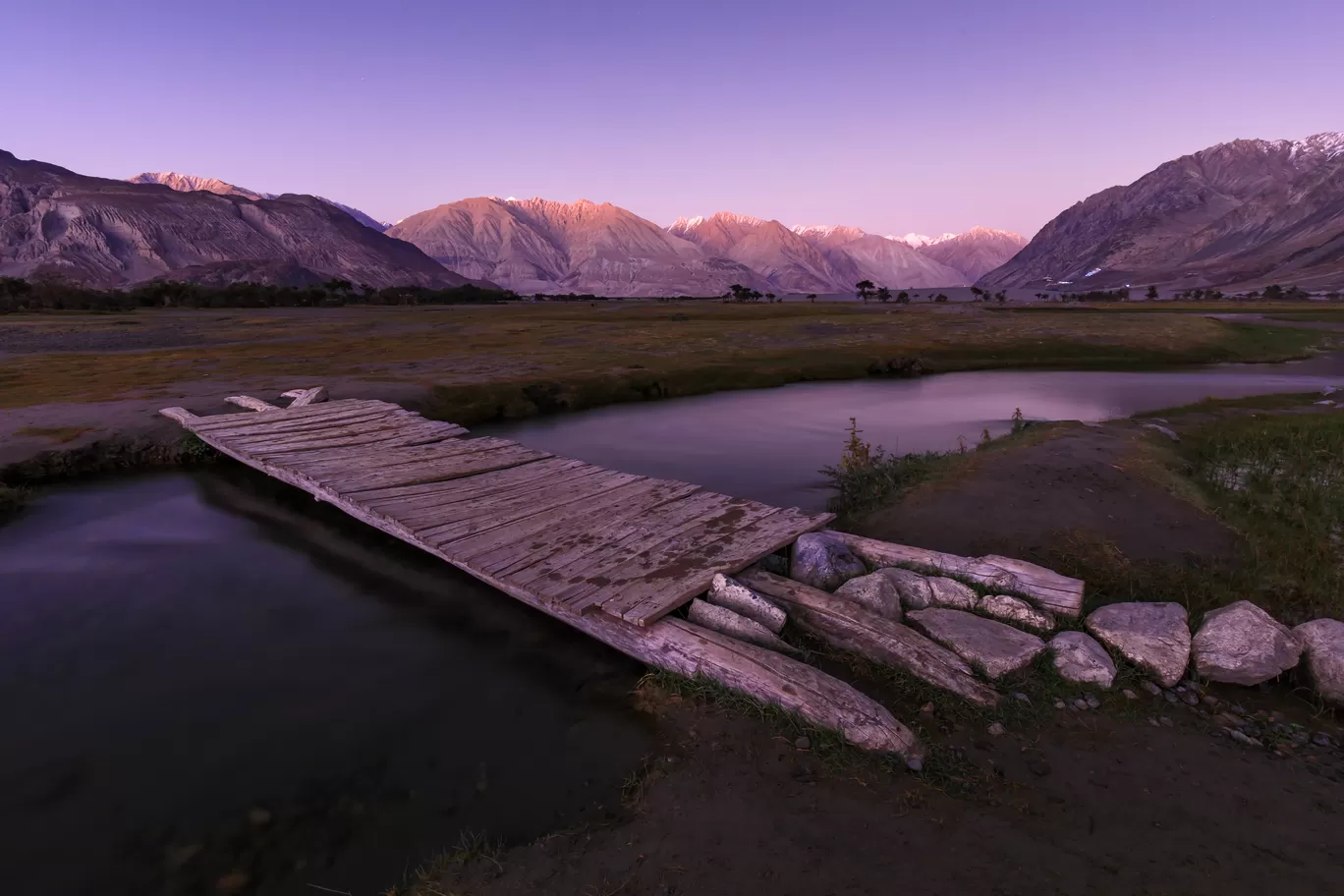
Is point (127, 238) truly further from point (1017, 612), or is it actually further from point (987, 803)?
point (987, 803)

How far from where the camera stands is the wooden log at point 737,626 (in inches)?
317

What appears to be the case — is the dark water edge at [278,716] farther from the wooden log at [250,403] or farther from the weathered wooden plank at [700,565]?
the wooden log at [250,403]

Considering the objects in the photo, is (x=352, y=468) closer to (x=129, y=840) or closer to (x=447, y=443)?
(x=447, y=443)

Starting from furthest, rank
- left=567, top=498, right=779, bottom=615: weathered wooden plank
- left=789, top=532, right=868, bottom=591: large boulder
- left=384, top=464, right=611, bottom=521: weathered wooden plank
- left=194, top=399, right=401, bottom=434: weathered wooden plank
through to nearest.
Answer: left=194, top=399, right=401, bottom=434: weathered wooden plank < left=384, top=464, right=611, bottom=521: weathered wooden plank < left=789, top=532, right=868, bottom=591: large boulder < left=567, top=498, right=779, bottom=615: weathered wooden plank

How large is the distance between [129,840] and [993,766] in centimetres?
824

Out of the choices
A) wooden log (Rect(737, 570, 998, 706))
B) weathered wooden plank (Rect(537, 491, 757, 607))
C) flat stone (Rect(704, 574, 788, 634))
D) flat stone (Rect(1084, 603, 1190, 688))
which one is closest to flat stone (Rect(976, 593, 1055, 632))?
flat stone (Rect(1084, 603, 1190, 688))

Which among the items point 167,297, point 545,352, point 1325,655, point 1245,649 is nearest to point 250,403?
point 545,352

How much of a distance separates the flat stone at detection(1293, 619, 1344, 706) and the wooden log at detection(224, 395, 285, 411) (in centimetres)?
2393

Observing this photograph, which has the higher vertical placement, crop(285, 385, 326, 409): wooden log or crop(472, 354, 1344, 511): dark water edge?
crop(285, 385, 326, 409): wooden log

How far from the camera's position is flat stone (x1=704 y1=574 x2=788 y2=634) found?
840 cm

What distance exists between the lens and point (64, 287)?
7694cm

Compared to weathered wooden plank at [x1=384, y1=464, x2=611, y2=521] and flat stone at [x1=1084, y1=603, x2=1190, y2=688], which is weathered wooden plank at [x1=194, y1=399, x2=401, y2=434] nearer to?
weathered wooden plank at [x1=384, y1=464, x2=611, y2=521]

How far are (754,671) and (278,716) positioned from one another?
5.81 metres

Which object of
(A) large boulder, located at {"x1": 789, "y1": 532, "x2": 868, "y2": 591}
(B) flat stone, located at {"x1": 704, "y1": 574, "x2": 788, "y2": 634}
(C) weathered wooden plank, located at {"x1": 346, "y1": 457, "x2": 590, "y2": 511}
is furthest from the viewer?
(C) weathered wooden plank, located at {"x1": 346, "y1": 457, "x2": 590, "y2": 511}
